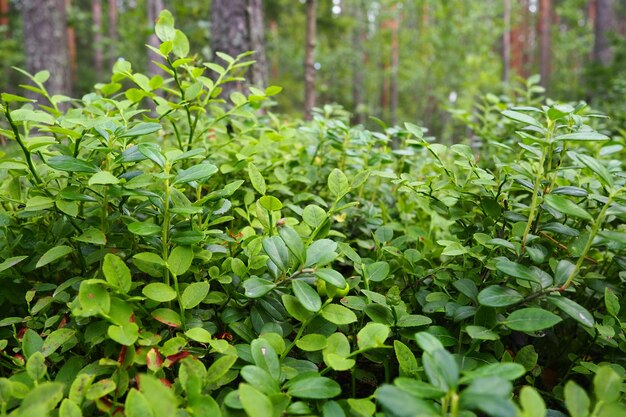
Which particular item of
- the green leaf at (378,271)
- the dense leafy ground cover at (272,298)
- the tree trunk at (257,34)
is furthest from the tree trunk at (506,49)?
the green leaf at (378,271)

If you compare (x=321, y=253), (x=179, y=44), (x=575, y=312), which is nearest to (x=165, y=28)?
(x=179, y=44)

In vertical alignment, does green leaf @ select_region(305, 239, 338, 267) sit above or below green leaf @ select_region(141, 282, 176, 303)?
above

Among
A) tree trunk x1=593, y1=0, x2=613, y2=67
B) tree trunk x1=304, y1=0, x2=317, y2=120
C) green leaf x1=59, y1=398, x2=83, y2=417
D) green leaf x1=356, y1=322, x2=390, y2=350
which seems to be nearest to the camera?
green leaf x1=59, y1=398, x2=83, y2=417

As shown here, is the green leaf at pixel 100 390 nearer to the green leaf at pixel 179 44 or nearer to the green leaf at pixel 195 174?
the green leaf at pixel 195 174

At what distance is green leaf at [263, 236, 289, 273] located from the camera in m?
0.76

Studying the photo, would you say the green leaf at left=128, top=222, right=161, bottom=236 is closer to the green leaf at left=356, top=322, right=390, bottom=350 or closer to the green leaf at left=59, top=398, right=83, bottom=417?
the green leaf at left=59, top=398, right=83, bottom=417

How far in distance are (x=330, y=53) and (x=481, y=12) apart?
17.4 feet

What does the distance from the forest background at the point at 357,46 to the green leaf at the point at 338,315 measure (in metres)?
1.05

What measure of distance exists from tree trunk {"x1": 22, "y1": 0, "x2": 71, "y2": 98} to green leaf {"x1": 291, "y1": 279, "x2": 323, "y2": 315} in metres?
5.37

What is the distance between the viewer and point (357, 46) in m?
15.5

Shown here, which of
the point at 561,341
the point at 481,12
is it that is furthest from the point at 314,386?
the point at 481,12

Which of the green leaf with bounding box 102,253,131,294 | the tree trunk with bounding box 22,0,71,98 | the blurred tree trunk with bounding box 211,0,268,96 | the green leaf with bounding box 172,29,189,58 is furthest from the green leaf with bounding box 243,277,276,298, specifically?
the tree trunk with bounding box 22,0,71,98

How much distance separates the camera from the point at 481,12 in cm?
1357

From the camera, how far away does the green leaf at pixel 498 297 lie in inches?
28.8
